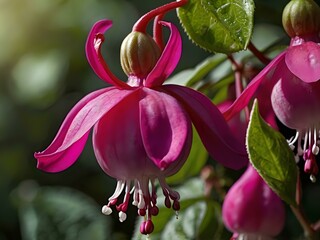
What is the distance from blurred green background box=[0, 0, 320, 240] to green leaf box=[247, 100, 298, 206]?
769 mm

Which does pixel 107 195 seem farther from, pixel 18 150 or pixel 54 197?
pixel 18 150

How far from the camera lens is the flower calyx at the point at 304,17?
3.06 feet

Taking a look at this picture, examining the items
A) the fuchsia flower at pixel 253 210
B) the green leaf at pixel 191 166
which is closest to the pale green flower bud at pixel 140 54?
the fuchsia flower at pixel 253 210

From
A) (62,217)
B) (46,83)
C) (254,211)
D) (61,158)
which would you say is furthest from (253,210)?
(46,83)

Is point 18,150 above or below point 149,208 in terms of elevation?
below

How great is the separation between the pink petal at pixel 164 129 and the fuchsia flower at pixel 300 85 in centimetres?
10

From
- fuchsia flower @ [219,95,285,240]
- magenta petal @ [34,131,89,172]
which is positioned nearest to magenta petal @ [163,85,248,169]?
magenta petal @ [34,131,89,172]

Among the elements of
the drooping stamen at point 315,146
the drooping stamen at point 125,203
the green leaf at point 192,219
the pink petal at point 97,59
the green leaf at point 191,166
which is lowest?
the green leaf at point 192,219

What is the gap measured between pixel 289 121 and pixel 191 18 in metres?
0.14

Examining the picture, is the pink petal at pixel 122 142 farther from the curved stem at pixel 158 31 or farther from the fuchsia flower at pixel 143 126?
the curved stem at pixel 158 31

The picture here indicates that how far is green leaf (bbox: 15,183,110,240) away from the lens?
160 cm

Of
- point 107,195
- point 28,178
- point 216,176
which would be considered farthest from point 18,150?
point 216,176

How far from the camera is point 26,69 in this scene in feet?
6.20

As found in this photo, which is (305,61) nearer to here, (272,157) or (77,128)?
(272,157)
